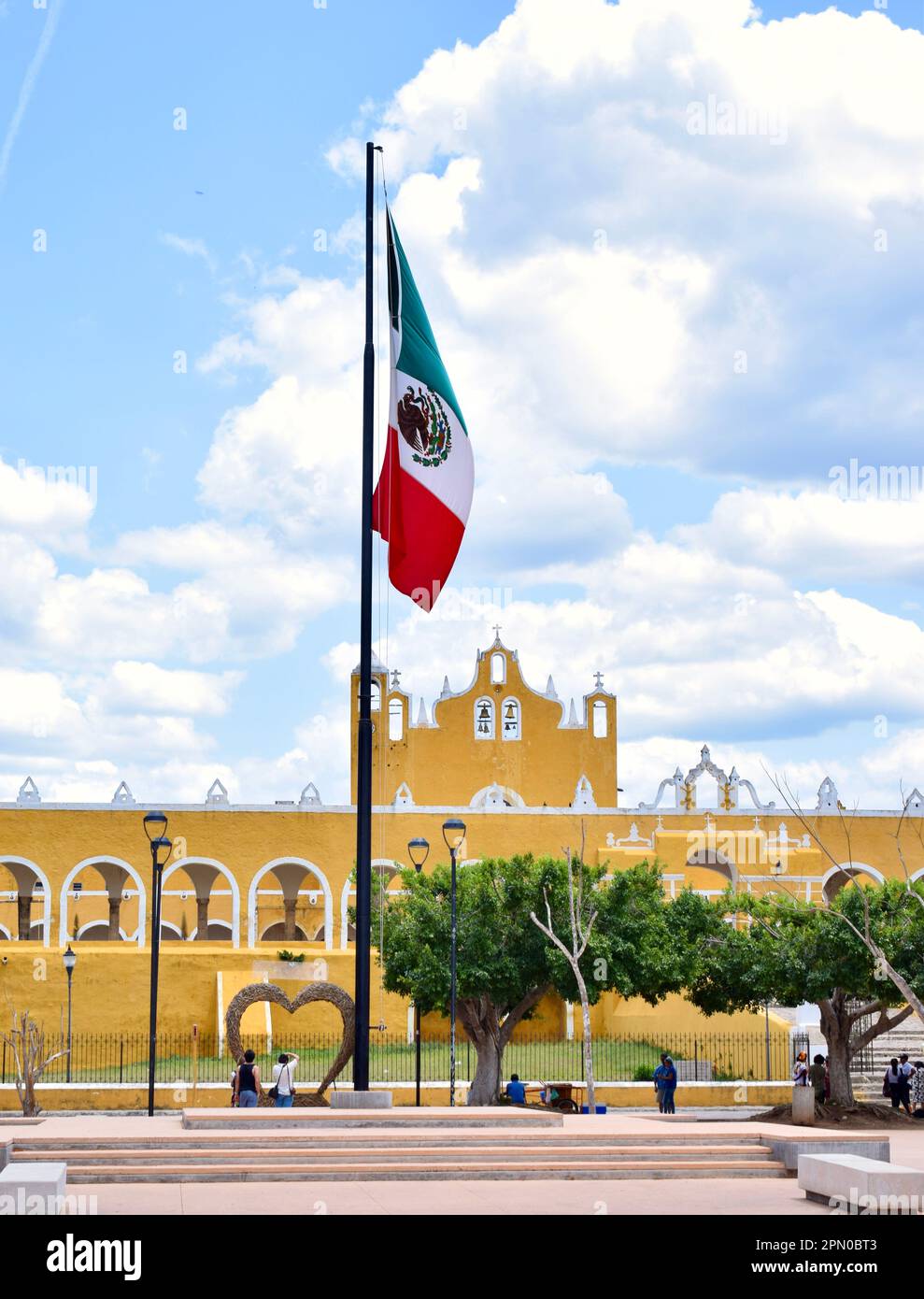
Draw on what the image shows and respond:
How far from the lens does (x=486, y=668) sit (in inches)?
1646

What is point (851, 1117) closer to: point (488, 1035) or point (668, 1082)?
point (668, 1082)

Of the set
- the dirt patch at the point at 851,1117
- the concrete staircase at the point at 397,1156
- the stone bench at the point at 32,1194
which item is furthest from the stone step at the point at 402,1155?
the dirt patch at the point at 851,1117

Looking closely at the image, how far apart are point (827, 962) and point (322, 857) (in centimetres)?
1328

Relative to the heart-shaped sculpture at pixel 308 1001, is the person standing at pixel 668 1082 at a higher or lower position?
lower

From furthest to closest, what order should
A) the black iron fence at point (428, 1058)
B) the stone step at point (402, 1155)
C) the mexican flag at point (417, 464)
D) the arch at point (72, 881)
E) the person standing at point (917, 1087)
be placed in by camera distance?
the arch at point (72, 881) → the black iron fence at point (428, 1058) → the person standing at point (917, 1087) → the mexican flag at point (417, 464) → the stone step at point (402, 1155)

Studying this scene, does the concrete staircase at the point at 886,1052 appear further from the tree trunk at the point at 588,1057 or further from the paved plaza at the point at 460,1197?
the paved plaza at the point at 460,1197

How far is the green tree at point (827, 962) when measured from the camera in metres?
22.3

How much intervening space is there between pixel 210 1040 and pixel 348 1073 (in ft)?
13.7

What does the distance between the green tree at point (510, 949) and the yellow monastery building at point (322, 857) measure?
471 centimetres

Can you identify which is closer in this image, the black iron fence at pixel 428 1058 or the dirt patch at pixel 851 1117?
the dirt patch at pixel 851 1117

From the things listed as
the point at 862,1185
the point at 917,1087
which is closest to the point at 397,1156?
the point at 862,1185

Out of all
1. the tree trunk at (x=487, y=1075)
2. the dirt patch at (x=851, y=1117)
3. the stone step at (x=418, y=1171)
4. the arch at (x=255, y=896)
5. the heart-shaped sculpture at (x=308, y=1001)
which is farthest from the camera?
the arch at (x=255, y=896)
